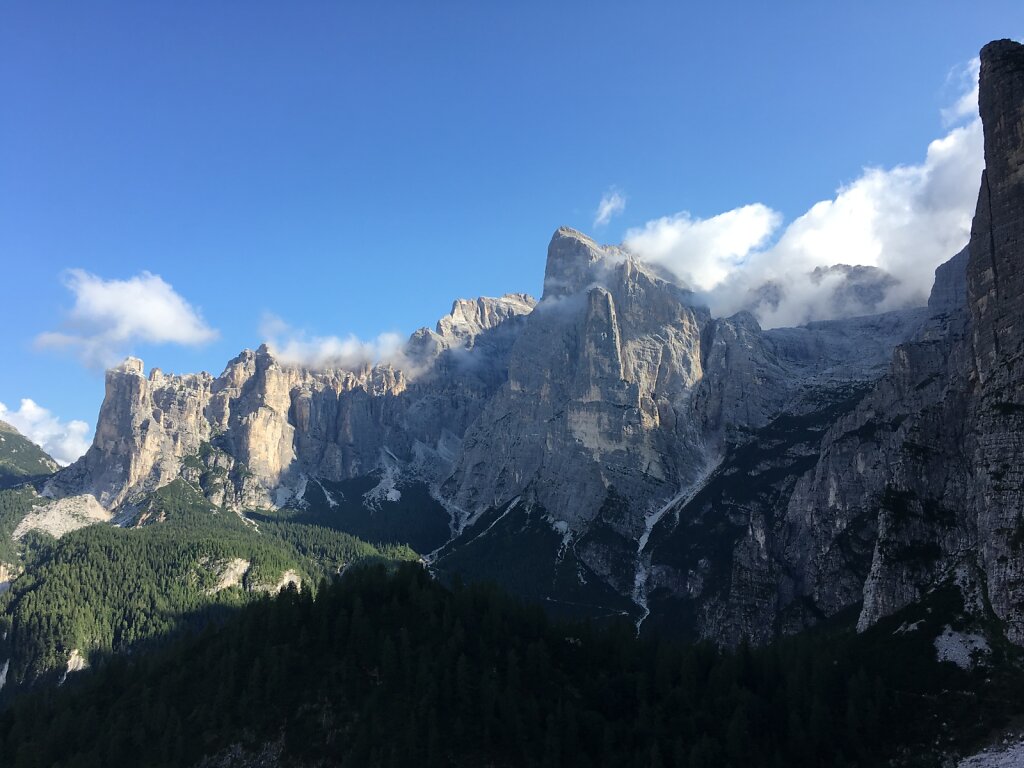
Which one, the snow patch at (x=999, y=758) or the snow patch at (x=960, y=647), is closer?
the snow patch at (x=999, y=758)

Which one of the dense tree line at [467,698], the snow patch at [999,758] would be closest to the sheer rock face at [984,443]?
the dense tree line at [467,698]

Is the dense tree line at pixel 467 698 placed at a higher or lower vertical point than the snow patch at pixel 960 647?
lower

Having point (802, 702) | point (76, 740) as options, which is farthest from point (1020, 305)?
point (76, 740)

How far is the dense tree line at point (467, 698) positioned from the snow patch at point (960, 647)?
2409mm

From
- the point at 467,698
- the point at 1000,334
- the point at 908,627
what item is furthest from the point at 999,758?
the point at 1000,334

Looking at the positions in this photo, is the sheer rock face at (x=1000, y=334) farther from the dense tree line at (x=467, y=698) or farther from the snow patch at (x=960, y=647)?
the dense tree line at (x=467, y=698)

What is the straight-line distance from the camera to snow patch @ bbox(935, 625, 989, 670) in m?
108

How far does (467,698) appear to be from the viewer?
377 ft

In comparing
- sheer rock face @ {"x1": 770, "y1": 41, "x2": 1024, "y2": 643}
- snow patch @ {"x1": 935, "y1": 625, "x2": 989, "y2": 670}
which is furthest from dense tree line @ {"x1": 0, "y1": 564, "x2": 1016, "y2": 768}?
sheer rock face @ {"x1": 770, "y1": 41, "x2": 1024, "y2": 643}

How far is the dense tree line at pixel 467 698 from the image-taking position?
10519 centimetres

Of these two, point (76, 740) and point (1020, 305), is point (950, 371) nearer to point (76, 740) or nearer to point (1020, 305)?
point (1020, 305)

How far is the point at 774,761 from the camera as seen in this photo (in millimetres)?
101750

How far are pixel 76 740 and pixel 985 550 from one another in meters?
136

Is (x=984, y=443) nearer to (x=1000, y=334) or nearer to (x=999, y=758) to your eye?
(x=1000, y=334)
